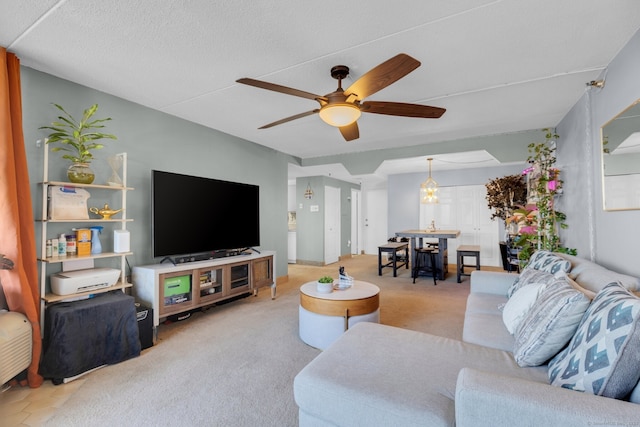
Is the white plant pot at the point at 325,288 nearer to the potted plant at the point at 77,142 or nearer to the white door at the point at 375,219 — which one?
the potted plant at the point at 77,142

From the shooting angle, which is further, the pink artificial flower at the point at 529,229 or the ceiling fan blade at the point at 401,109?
the pink artificial flower at the point at 529,229

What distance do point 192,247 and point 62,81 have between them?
1.91 meters

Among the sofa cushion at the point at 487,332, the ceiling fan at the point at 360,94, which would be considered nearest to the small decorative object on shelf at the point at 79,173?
the ceiling fan at the point at 360,94

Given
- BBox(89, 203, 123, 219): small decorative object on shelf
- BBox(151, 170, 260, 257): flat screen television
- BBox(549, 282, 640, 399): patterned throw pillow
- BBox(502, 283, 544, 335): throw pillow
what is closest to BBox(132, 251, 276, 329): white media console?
BBox(151, 170, 260, 257): flat screen television

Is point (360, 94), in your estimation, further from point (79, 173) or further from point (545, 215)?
point (545, 215)

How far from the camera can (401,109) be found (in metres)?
2.34

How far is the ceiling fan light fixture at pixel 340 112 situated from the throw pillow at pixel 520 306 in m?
1.65

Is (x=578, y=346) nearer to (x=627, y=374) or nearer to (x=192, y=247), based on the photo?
(x=627, y=374)

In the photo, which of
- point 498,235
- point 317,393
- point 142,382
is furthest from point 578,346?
point 498,235

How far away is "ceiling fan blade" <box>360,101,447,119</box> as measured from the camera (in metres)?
2.26

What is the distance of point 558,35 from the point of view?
2.00 meters

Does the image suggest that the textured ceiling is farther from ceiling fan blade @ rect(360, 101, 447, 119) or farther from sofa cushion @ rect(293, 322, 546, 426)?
sofa cushion @ rect(293, 322, 546, 426)

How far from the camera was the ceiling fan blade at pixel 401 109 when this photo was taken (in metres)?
2.26

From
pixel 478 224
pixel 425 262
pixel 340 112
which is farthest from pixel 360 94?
pixel 478 224
